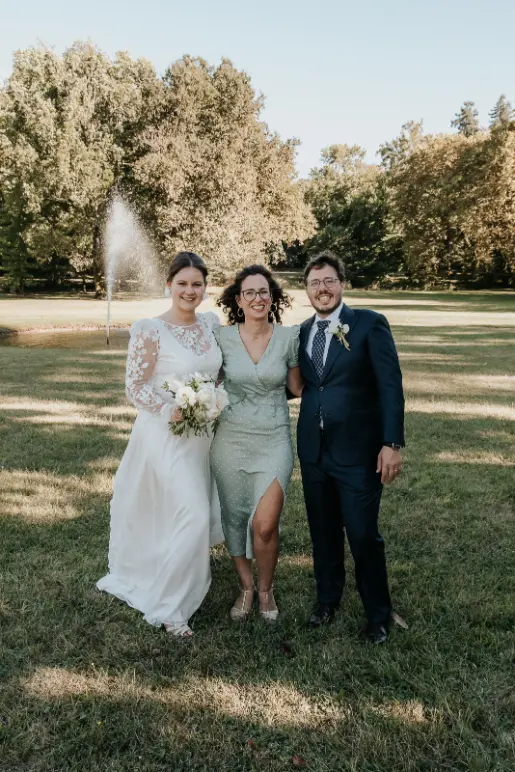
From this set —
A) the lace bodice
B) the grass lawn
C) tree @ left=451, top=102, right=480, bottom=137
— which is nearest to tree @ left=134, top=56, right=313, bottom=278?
the grass lawn

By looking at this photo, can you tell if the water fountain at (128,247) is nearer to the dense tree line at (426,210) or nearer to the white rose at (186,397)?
the dense tree line at (426,210)

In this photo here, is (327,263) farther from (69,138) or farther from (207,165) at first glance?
(69,138)

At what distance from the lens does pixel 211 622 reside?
154 inches

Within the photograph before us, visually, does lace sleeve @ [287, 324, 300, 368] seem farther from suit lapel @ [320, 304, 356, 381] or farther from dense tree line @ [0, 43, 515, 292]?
dense tree line @ [0, 43, 515, 292]

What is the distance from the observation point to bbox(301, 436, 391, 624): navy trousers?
360 centimetres

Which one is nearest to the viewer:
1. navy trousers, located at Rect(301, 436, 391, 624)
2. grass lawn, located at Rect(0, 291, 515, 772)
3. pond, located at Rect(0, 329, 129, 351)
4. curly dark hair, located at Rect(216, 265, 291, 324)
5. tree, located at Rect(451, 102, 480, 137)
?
grass lawn, located at Rect(0, 291, 515, 772)

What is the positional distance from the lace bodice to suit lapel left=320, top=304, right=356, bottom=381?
0.84 m

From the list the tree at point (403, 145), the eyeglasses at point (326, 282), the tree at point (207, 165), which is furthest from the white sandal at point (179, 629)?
the tree at point (403, 145)

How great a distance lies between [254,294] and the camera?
3.88 m

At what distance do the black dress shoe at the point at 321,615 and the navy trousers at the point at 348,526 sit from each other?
1.5 inches

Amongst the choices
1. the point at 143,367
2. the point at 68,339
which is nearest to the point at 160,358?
the point at 143,367

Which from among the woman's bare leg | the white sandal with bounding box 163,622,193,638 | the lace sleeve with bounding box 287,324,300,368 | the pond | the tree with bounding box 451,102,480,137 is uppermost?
the tree with bounding box 451,102,480,137

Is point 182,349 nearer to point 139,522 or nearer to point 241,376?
point 241,376

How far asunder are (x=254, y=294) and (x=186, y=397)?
792 millimetres
